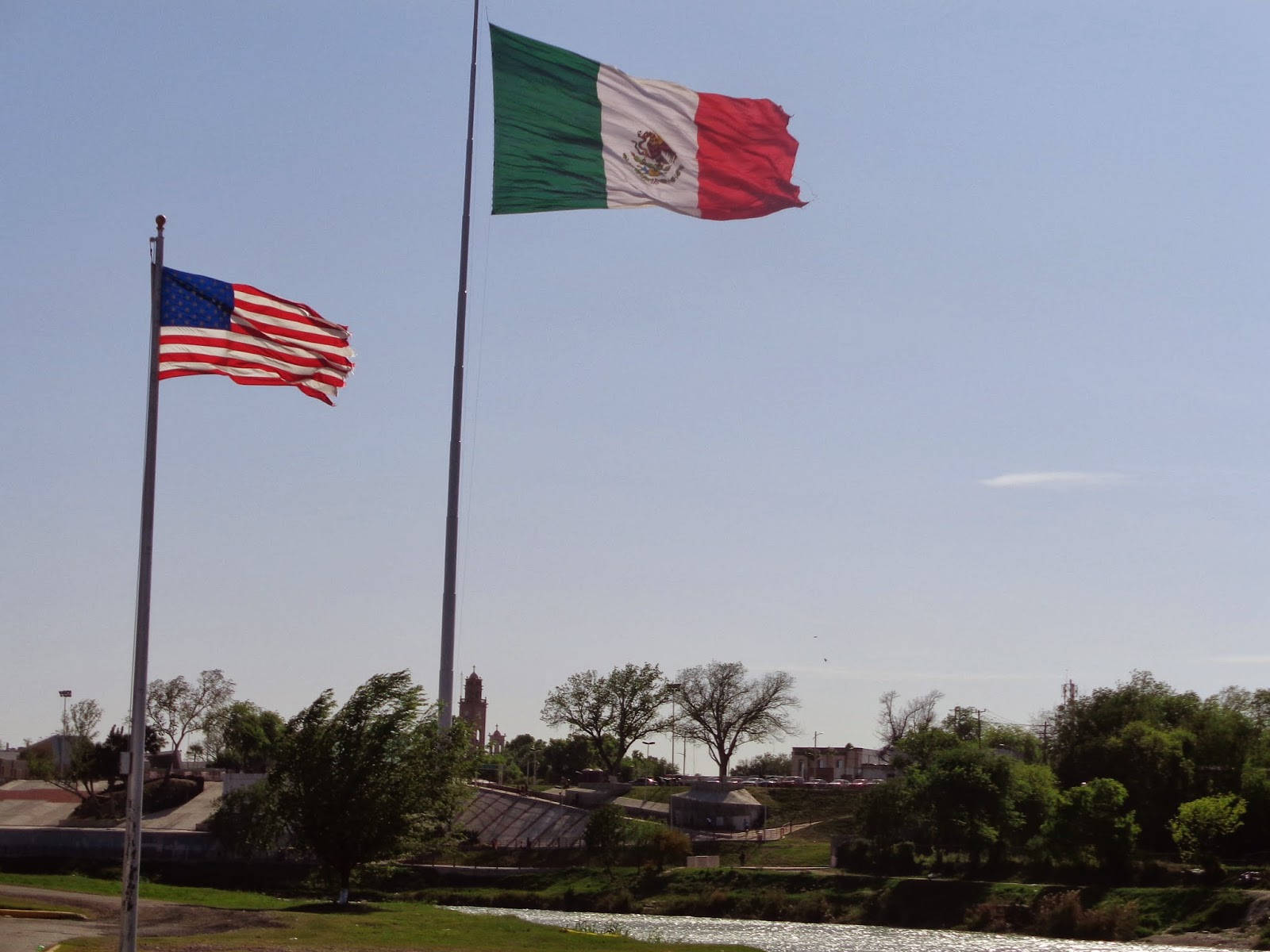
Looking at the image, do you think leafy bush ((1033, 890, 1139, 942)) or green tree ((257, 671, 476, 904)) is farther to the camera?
leafy bush ((1033, 890, 1139, 942))

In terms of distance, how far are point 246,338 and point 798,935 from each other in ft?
145

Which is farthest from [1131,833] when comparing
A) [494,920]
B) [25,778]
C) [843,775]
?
[25,778]

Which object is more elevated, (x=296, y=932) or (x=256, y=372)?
(x=256, y=372)

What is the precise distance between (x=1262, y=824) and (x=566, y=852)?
1530 inches

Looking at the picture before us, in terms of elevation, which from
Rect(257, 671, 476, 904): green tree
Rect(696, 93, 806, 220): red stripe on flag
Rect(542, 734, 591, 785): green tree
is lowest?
Rect(542, 734, 591, 785): green tree

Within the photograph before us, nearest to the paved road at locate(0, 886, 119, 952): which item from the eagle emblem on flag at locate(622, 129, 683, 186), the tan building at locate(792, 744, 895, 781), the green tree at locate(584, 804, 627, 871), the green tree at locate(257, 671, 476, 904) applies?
the green tree at locate(257, 671, 476, 904)

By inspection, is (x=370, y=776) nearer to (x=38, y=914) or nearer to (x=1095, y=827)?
(x=38, y=914)

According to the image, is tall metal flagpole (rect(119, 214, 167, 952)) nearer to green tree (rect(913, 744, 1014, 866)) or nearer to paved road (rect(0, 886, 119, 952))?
paved road (rect(0, 886, 119, 952))

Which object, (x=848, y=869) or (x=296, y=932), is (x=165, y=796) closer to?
(x=848, y=869)

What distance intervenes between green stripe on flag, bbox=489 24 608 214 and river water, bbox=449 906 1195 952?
2848cm

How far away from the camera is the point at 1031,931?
64938 mm

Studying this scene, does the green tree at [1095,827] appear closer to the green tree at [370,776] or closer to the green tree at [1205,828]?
the green tree at [1205,828]

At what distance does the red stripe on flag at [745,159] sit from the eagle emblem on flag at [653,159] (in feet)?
2.22

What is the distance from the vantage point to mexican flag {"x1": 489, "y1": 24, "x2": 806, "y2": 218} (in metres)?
35.1
